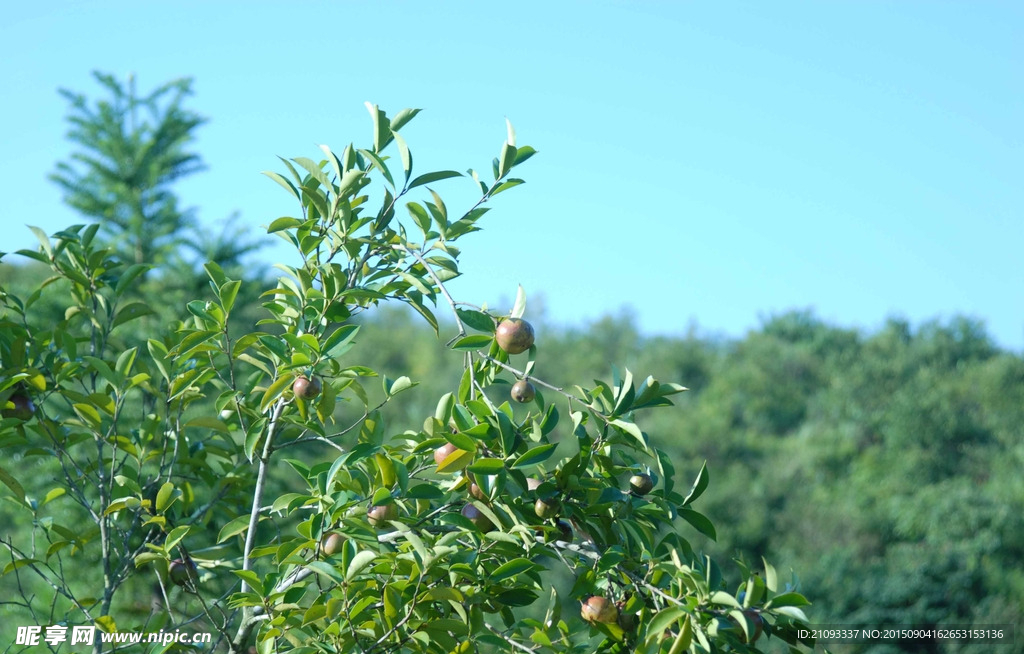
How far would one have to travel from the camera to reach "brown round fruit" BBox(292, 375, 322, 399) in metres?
1.69

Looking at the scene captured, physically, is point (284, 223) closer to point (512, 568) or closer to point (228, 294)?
point (228, 294)

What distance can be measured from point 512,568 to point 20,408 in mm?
1107

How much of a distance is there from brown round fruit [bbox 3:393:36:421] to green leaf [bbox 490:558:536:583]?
1068mm

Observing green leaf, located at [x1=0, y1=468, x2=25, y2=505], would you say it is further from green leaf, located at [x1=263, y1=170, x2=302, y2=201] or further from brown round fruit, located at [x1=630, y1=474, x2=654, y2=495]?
brown round fruit, located at [x1=630, y1=474, x2=654, y2=495]

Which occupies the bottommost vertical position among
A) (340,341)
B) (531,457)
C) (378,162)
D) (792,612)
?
(792,612)

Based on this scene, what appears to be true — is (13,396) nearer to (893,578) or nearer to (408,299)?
(408,299)

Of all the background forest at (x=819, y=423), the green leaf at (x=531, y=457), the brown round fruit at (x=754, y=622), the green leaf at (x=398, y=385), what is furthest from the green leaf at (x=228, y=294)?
the background forest at (x=819, y=423)

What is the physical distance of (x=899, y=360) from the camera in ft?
78.0

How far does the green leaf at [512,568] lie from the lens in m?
1.52

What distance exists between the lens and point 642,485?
167 centimetres

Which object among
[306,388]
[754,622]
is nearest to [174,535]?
[306,388]

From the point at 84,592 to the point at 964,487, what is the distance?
52.0 ft

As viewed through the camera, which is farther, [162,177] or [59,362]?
[162,177]

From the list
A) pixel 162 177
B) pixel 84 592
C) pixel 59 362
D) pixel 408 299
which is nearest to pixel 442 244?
pixel 408 299
